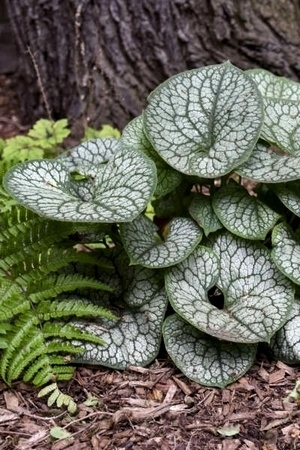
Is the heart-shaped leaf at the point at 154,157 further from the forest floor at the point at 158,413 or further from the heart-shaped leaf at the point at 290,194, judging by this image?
the forest floor at the point at 158,413

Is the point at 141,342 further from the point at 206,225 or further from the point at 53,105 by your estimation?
the point at 53,105

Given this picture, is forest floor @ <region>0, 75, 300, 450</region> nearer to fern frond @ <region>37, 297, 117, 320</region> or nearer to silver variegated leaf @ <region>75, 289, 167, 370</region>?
silver variegated leaf @ <region>75, 289, 167, 370</region>

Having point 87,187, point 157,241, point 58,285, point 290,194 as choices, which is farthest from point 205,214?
point 58,285

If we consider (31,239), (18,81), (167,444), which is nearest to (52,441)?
(167,444)

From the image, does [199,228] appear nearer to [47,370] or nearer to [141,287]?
[141,287]

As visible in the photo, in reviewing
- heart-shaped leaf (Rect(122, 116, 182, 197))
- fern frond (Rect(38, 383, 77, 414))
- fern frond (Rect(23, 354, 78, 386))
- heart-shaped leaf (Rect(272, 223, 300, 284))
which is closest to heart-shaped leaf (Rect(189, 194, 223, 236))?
heart-shaped leaf (Rect(122, 116, 182, 197))
